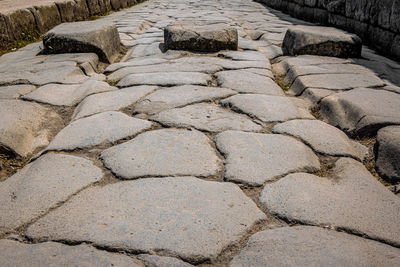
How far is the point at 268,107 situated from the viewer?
1926 mm

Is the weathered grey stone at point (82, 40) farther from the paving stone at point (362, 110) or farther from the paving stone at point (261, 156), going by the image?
→ the paving stone at point (362, 110)

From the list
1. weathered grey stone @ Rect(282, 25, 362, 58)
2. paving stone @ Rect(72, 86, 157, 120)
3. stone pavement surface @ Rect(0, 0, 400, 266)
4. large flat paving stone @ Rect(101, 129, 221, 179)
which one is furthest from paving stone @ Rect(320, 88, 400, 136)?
paving stone @ Rect(72, 86, 157, 120)

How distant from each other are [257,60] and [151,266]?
8.38ft

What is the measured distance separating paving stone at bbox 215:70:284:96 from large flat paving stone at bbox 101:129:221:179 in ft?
2.62

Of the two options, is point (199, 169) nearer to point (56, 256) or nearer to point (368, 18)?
point (56, 256)

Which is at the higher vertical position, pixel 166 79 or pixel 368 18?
pixel 368 18

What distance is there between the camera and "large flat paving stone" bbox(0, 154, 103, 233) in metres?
1.08

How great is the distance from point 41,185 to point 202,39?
97.5 inches

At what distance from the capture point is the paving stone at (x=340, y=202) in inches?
40.7

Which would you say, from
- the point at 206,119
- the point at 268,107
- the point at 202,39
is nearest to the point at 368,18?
the point at 202,39

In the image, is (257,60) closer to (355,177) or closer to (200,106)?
(200,106)

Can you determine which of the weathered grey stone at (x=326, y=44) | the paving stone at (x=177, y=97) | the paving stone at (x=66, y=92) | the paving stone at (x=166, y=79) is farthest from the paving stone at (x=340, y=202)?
the weathered grey stone at (x=326, y=44)

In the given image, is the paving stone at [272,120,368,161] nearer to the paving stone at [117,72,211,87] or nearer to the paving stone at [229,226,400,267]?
the paving stone at [229,226,400,267]

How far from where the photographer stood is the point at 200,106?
75.5 inches
